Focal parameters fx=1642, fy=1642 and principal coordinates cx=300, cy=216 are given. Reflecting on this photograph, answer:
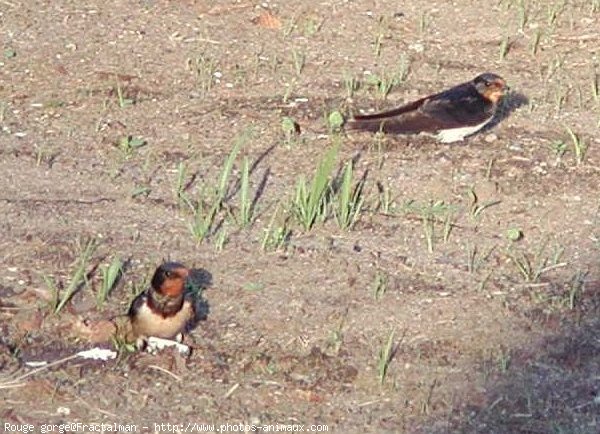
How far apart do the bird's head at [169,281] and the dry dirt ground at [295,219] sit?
0.20 metres

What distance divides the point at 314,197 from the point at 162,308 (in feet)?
3.28

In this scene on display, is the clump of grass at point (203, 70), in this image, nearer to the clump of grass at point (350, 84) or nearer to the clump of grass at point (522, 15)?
the clump of grass at point (350, 84)

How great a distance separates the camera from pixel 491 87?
639 centimetres

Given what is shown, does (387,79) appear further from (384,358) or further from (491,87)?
(384,358)

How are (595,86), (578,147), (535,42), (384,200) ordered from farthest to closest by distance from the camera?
(535,42), (595,86), (578,147), (384,200)

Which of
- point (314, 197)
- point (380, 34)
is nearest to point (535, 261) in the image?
point (314, 197)

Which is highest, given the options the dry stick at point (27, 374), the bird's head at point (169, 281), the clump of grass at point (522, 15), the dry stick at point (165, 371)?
the clump of grass at point (522, 15)

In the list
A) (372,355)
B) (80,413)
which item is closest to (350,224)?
(372,355)

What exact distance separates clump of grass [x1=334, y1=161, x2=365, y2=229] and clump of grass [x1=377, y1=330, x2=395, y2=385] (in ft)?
2.66

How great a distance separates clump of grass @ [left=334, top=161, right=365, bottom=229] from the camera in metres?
5.52

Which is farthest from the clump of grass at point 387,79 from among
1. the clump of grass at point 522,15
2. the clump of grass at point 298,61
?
the clump of grass at point 522,15

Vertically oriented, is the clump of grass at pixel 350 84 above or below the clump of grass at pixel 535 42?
below

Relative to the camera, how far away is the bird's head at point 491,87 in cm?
637

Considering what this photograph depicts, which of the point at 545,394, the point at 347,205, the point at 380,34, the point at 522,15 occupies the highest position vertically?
the point at 522,15
